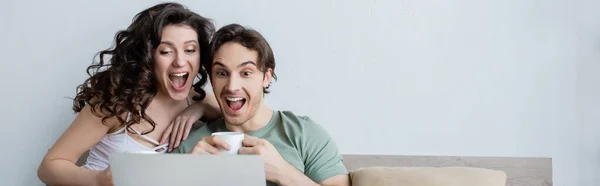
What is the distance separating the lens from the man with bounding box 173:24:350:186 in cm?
187

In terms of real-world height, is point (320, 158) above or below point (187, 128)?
below

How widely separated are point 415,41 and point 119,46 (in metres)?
0.94

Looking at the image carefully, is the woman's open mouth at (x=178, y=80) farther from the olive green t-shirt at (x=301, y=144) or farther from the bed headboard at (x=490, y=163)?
the bed headboard at (x=490, y=163)

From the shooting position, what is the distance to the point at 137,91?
1.98 meters

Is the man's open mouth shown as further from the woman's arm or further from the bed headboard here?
the bed headboard

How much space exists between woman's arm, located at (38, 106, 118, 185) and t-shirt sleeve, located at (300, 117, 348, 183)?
21.4 inches

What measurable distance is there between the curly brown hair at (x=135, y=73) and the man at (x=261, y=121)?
0.15 metres

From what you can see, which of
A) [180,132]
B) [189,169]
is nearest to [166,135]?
[180,132]

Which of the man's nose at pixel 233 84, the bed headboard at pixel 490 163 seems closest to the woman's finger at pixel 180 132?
the man's nose at pixel 233 84

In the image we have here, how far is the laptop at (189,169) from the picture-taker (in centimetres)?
136

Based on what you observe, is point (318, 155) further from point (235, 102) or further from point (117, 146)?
point (117, 146)

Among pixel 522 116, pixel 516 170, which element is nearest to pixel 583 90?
pixel 522 116

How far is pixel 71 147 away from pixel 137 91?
24cm

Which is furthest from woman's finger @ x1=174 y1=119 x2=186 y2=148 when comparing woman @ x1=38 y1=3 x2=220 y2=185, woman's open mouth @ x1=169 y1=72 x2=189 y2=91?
woman's open mouth @ x1=169 y1=72 x2=189 y2=91
